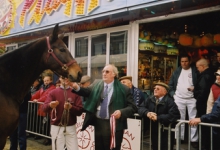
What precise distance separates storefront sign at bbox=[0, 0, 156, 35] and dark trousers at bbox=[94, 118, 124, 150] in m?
2.80

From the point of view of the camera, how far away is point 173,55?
9.08 metres

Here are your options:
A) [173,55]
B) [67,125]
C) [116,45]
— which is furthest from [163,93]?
[173,55]

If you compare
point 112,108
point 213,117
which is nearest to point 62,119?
point 112,108

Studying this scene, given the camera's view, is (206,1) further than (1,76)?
Yes

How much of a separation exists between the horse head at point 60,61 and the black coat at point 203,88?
3.05m

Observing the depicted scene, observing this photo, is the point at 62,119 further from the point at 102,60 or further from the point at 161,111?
the point at 102,60

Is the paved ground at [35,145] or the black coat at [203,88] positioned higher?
the black coat at [203,88]

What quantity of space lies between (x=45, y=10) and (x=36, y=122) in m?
3.58

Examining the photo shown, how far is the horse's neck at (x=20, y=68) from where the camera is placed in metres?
3.81

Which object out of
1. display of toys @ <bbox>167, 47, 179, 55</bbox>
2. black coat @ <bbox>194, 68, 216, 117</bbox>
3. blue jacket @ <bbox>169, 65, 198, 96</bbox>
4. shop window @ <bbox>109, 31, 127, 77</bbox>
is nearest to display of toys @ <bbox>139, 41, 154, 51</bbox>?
shop window @ <bbox>109, 31, 127, 77</bbox>

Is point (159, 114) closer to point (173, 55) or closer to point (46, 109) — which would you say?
point (46, 109)

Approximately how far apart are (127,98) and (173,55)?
537 centimetres

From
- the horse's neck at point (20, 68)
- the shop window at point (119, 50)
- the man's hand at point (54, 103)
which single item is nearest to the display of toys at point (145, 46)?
the shop window at point (119, 50)

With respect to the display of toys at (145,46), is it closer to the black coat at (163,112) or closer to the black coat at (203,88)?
the black coat at (203,88)
